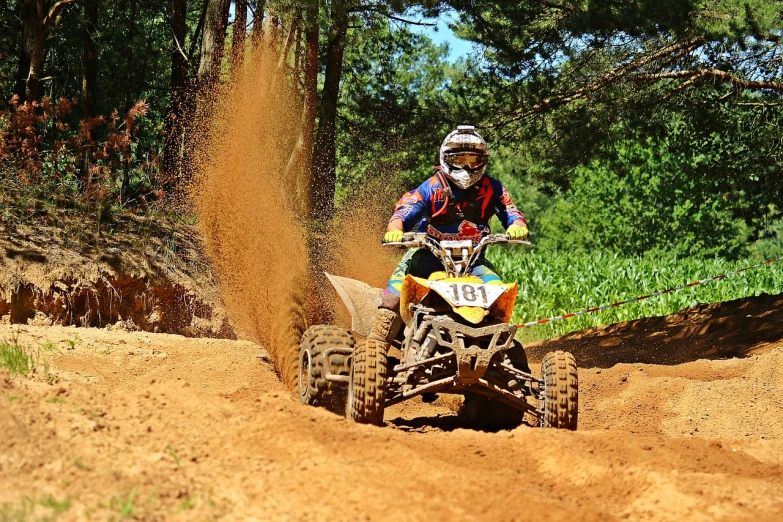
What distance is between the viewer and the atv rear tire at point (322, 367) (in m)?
7.68

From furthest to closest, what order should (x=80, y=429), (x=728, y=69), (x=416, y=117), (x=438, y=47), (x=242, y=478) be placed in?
(x=438, y=47) < (x=416, y=117) < (x=728, y=69) < (x=80, y=429) < (x=242, y=478)

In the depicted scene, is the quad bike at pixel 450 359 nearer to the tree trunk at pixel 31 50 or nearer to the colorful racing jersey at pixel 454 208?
the colorful racing jersey at pixel 454 208

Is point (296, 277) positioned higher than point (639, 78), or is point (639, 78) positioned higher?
point (639, 78)

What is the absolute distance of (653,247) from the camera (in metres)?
47.0

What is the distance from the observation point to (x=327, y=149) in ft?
55.8

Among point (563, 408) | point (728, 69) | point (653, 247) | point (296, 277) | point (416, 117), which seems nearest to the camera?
point (563, 408)

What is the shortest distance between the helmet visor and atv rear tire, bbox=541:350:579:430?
1928 millimetres

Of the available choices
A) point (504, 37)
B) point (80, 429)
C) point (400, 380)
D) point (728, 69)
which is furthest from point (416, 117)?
point (80, 429)

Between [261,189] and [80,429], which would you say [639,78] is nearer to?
[261,189]

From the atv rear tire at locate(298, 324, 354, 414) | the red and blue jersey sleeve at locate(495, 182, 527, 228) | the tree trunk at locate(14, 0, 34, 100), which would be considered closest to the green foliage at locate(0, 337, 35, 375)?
the atv rear tire at locate(298, 324, 354, 414)

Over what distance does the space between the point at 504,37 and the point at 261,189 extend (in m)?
4.59

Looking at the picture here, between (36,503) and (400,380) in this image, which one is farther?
(400,380)

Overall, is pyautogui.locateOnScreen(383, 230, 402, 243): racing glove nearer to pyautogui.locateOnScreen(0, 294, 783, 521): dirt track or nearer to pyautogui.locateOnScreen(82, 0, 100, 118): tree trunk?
pyautogui.locateOnScreen(0, 294, 783, 521): dirt track

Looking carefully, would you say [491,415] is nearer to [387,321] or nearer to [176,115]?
[387,321]
